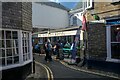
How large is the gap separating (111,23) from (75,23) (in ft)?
91.7

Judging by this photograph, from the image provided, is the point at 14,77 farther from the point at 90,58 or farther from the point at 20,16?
the point at 90,58

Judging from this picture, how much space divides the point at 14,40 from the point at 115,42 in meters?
5.81

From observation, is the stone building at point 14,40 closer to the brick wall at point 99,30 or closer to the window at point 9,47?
the window at point 9,47

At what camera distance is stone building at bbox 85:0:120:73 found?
14.8m

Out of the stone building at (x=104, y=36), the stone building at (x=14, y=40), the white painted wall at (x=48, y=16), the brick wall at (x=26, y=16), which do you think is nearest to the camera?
the stone building at (x=14, y=40)

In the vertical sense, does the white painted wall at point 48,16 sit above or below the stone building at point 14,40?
above

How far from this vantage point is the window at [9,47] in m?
12.0

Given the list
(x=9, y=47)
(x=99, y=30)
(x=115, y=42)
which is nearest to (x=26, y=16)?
(x=9, y=47)

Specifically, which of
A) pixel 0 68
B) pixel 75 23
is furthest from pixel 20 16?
pixel 75 23

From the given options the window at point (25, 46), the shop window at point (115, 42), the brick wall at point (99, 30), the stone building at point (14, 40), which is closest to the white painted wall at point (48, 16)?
the brick wall at point (99, 30)

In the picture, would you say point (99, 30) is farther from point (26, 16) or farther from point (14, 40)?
point (14, 40)

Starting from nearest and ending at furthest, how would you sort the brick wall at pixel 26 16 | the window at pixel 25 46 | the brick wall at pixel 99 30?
the brick wall at pixel 26 16 < the window at pixel 25 46 < the brick wall at pixel 99 30

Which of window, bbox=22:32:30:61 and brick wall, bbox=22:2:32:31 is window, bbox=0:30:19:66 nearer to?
window, bbox=22:32:30:61

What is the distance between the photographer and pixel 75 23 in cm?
4281
